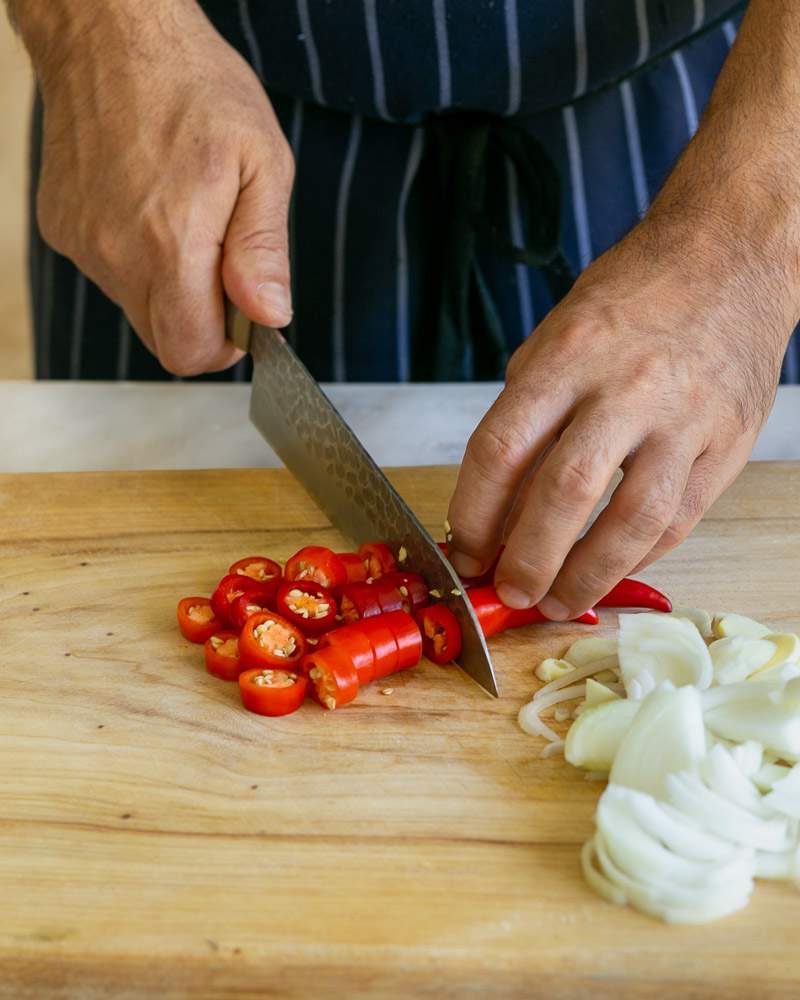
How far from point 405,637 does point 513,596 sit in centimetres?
16

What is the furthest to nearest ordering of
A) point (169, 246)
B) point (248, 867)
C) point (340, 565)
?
point (169, 246) < point (340, 565) < point (248, 867)

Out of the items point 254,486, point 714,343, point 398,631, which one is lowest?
point 254,486

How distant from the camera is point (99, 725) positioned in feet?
5.00

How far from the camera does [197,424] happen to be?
7.79 feet

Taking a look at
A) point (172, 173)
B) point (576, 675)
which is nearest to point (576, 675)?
point (576, 675)

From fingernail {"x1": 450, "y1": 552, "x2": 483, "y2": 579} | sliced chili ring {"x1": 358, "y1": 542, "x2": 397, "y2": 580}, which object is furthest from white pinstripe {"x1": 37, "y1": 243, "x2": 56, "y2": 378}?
fingernail {"x1": 450, "y1": 552, "x2": 483, "y2": 579}

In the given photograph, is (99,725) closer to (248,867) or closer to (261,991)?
(248,867)

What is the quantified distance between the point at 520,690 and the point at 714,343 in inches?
20.3

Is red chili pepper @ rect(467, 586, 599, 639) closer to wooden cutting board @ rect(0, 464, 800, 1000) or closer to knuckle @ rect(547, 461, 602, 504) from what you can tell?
wooden cutting board @ rect(0, 464, 800, 1000)

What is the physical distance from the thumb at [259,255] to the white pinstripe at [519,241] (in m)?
0.60

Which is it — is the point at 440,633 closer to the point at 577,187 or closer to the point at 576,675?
the point at 576,675

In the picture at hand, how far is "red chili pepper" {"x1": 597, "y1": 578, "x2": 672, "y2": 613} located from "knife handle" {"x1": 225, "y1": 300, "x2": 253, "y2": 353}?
73 cm

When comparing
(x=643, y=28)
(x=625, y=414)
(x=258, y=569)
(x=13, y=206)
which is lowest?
(x=13, y=206)

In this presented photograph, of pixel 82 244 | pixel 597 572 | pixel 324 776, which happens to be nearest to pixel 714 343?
pixel 597 572
